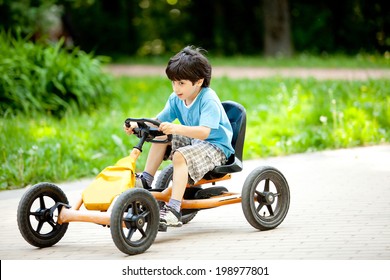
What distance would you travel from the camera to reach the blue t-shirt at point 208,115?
18.3ft

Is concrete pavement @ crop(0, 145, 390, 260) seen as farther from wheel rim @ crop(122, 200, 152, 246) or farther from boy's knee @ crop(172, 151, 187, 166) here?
boy's knee @ crop(172, 151, 187, 166)

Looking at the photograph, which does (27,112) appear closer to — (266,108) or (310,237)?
(266,108)

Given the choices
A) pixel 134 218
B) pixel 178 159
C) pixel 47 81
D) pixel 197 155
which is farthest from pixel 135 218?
pixel 47 81

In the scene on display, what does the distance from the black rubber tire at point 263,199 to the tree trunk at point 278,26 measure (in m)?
17.3

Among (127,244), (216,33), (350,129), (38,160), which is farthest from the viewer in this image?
(216,33)

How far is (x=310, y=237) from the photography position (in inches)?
217

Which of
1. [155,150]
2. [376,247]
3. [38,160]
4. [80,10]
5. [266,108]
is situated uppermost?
[80,10]

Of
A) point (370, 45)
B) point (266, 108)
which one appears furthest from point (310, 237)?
point (370, 45)

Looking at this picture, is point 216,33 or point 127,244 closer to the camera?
point 127,244

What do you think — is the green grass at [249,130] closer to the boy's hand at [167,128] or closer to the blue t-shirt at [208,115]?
the blue t-shirt at [208,115]

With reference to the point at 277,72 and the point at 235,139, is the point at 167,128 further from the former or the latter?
the point at 277,72

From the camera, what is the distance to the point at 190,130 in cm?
544

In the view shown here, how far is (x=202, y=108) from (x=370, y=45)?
19.6 m

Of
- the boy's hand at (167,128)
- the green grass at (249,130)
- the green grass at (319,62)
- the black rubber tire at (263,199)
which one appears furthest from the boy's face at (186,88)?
the green grass at (319,62)
